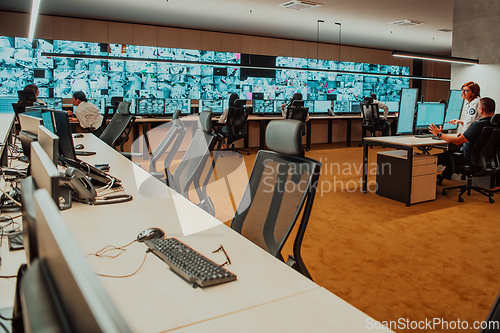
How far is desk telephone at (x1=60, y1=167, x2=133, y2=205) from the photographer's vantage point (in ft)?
6.15

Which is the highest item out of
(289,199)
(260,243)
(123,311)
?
(289,199)

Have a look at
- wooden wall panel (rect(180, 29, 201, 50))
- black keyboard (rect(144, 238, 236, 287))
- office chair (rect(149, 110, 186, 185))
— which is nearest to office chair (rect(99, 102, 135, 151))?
office chair (rect(149, 110, 186, 185))

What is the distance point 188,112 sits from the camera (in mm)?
9078

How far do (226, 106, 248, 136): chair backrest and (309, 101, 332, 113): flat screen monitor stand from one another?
136 inches

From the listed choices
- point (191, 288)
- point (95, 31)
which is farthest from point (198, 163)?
point (95, 31)

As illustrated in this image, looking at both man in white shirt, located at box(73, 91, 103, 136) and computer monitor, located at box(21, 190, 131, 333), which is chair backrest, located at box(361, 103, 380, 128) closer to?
man in white shirt, located at box(73, 91, 103, 136)

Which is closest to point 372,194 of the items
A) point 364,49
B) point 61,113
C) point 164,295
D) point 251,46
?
point 61,113

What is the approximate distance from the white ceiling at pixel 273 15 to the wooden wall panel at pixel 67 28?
17 cm

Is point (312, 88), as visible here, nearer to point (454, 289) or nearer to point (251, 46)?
point (251, 46)

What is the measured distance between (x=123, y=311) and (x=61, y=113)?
2.01 m

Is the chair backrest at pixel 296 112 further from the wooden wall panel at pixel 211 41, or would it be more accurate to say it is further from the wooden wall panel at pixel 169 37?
the wooden wall panel at pixel 169 37

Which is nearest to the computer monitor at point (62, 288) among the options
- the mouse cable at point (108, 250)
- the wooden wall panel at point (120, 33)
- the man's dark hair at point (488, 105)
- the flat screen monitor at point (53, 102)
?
the mouse cable at point (108, 250)

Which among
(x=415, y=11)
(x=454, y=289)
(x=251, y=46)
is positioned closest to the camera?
(x=454, y=289)

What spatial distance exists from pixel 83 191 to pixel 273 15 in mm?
7195
